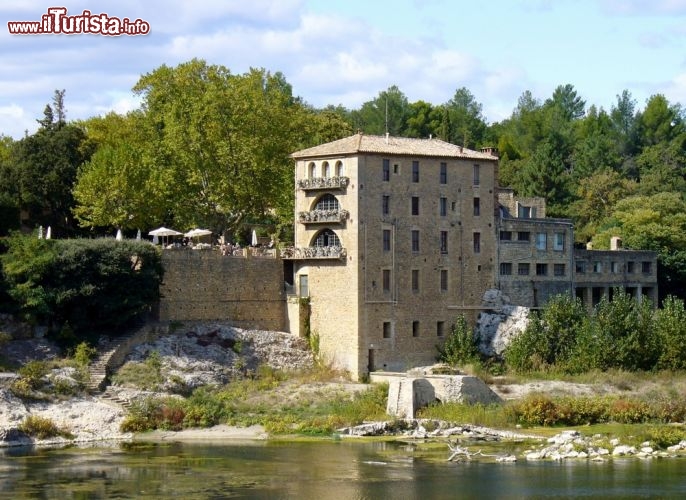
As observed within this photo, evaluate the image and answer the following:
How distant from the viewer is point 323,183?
8088 centimetres

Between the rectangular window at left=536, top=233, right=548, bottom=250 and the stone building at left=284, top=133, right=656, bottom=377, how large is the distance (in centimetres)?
130

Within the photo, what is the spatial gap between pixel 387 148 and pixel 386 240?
4.79m

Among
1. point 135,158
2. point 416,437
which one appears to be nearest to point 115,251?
point 135,158

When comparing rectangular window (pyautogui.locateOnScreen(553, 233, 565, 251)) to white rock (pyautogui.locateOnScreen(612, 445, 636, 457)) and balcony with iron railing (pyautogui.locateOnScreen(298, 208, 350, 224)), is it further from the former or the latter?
white rock (pyautogui.locateOnScreen(612, 445, 636, 457))

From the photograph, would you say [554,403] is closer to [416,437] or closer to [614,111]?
[416,437]

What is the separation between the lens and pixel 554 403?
72.1m

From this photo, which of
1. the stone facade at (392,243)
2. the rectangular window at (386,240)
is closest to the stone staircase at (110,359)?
the stone facade at (392,243)

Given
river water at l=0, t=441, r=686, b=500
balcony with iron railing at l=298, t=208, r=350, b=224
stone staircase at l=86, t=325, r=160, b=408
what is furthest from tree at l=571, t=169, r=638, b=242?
river water at l=0, t=441, r=686, b=500

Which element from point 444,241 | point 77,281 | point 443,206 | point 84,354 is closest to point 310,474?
point 84,354

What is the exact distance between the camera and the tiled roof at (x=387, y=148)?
80125 mm

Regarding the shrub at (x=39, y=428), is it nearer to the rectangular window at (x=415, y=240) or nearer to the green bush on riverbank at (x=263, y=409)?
the green bush on riverbank at (x=263, y=409)

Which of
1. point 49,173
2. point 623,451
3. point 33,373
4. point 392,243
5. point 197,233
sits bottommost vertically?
point 623,451

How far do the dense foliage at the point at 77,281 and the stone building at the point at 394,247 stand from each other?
9.83m

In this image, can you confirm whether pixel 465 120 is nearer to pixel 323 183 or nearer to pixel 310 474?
pixel 323 183
